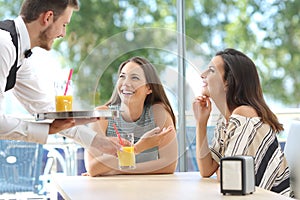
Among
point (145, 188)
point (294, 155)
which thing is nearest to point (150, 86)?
point (145, 188)

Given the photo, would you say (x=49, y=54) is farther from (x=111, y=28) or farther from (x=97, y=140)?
(x=97, y=140)

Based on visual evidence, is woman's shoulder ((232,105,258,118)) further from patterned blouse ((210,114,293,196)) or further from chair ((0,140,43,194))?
chair ((0,140,43,194))

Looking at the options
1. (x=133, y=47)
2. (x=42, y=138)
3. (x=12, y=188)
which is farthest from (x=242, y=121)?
(x=12, y=188)

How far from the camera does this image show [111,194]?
2354mm

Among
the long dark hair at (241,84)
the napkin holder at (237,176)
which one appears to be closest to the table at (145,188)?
the napkin holder at (237,176)

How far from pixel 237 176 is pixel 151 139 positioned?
610 mm

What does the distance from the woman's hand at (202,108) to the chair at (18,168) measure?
7.47ft

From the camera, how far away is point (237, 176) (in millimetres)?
2273

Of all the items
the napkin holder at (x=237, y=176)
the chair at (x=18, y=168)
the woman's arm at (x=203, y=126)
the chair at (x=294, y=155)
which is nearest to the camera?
the napkin holder at (x=237, y=176)

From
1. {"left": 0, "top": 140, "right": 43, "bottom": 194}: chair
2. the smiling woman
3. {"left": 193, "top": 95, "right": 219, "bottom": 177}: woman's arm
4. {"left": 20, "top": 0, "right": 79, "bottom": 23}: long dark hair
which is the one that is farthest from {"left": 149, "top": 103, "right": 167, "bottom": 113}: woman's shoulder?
{"left": 0, "top": 140, "right": 43, "bottom": 194}: chair

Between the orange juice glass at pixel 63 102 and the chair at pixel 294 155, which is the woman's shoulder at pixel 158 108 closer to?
the orange juice glass at pixel 63 102

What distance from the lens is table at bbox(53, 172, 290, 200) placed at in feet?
7.43

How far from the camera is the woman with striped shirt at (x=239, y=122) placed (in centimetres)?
270

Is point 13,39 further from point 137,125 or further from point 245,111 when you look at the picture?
point 245,111
